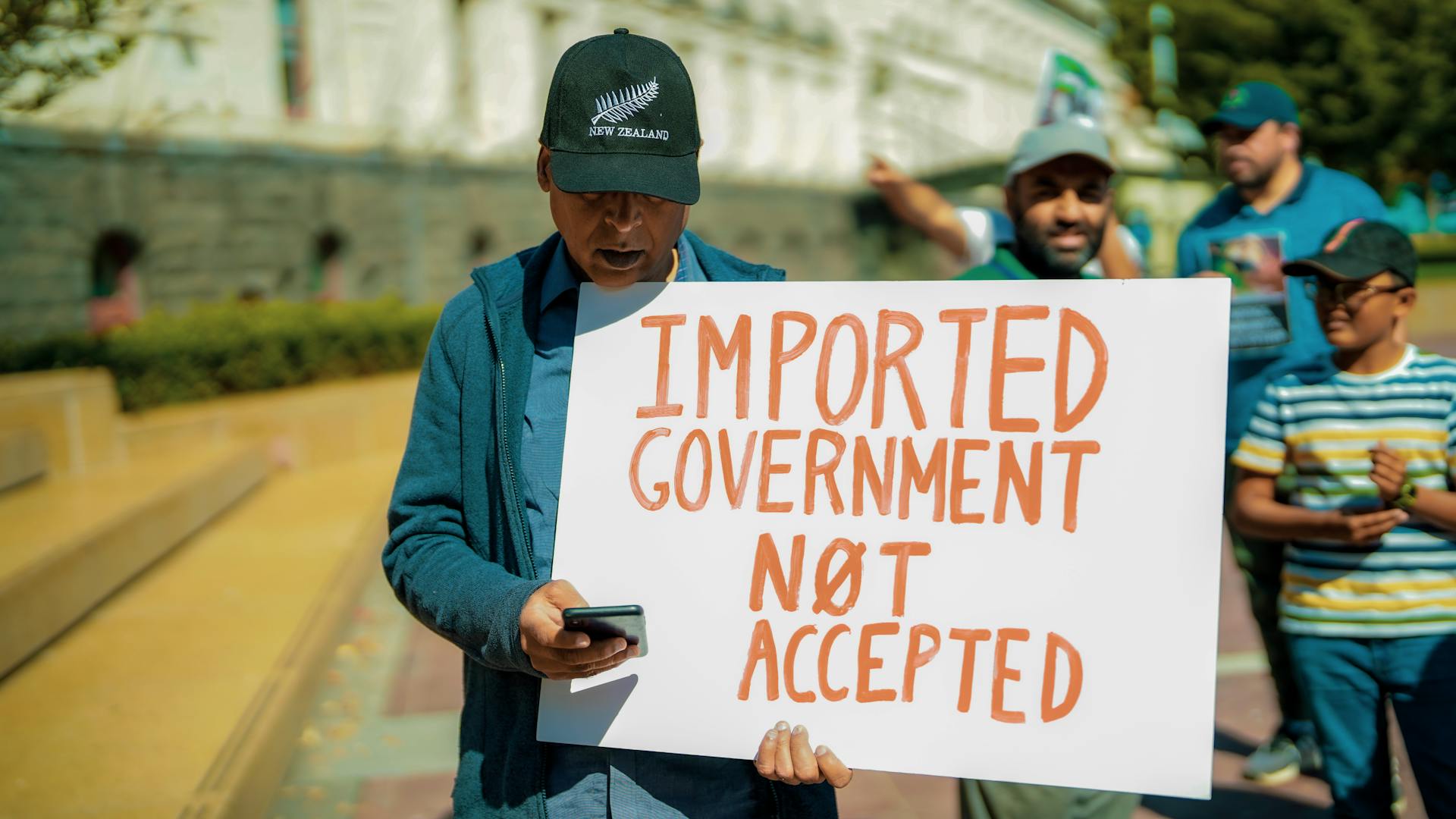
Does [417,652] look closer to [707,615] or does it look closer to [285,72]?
[707,615]

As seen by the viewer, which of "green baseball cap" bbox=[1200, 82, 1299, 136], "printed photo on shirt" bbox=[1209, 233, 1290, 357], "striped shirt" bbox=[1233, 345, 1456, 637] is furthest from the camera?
"green baseball cap" bbox=[1200, 82, 1299, 136]

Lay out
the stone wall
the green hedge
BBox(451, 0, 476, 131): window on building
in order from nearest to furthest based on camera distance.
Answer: the green hedge
the stone wall
BBox(451, 0, 476, 131): window on building

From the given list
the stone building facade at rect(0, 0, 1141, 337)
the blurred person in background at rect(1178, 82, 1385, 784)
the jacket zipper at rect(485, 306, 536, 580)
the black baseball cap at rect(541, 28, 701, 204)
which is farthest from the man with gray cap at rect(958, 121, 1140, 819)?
the stone building facade at rect(0, 0, 1141, 337)

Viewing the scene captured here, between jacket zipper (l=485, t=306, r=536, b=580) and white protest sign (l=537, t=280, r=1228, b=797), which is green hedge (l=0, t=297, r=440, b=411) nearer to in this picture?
jacket zipper (l=485, t=306, r=536, b=580)

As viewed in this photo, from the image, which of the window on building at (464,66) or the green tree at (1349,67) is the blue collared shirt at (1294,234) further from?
the green tree at (1349,67)

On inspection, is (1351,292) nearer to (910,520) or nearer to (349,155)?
(910,520)

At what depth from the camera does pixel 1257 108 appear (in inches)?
166

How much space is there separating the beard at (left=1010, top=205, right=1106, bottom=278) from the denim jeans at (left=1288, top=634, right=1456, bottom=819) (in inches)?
44.7

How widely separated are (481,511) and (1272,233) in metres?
3.18

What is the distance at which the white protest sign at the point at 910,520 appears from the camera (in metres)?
1.86

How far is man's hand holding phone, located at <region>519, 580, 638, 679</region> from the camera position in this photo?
1.74 m

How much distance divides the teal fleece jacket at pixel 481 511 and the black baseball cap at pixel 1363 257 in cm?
195

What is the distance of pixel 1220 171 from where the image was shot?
4.38 m

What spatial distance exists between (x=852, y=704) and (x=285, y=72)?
15887 mm
